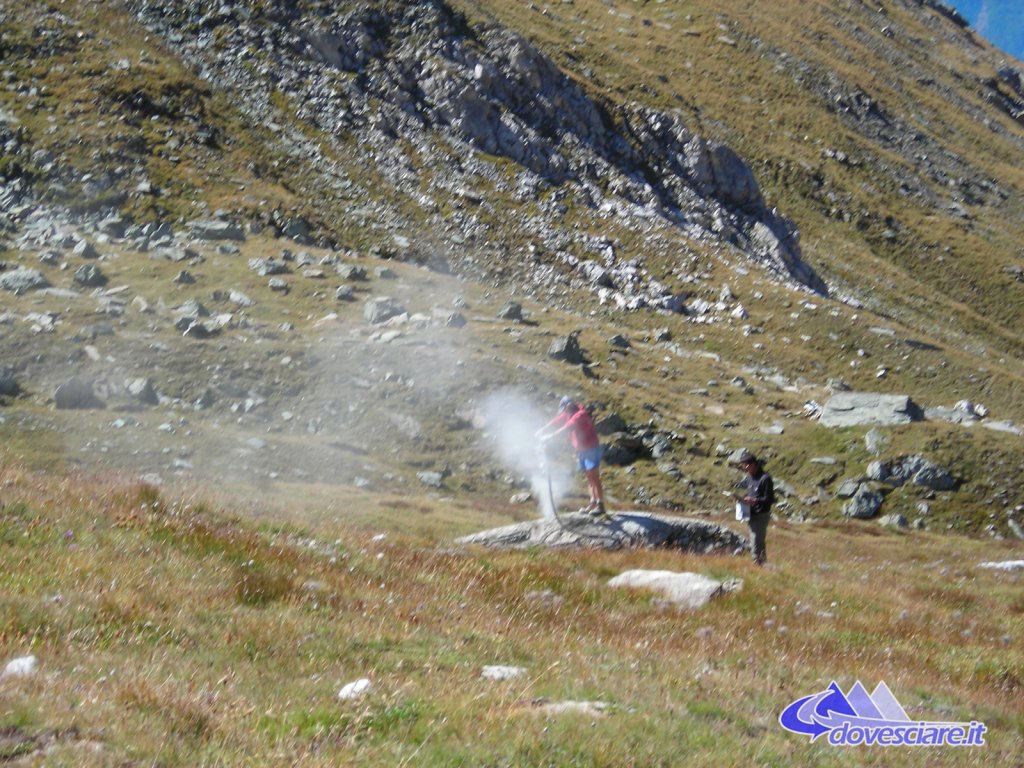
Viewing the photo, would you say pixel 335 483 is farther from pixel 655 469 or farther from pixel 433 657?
pixel 433 657

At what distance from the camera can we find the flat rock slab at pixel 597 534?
18750 mm

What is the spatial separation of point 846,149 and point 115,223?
111132mm

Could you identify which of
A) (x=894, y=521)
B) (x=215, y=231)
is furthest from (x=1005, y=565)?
(x=215, y=231)

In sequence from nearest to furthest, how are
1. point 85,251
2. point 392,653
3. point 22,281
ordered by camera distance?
point 392,653, point 22,281, point 85,251

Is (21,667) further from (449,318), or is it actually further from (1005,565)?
(449,318)

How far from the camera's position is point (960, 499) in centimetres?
3828

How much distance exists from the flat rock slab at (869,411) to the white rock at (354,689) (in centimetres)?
3894

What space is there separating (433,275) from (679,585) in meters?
42.3

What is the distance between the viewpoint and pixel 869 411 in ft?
141

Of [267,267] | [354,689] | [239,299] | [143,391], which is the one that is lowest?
[143,391]

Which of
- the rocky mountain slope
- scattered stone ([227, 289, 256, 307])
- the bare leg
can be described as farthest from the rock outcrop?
the bare leg

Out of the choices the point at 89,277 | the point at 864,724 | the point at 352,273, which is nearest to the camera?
the point at 864,724

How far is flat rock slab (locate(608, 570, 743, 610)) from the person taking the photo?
13648 millimetres

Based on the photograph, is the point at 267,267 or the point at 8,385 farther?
the point at 267,267
